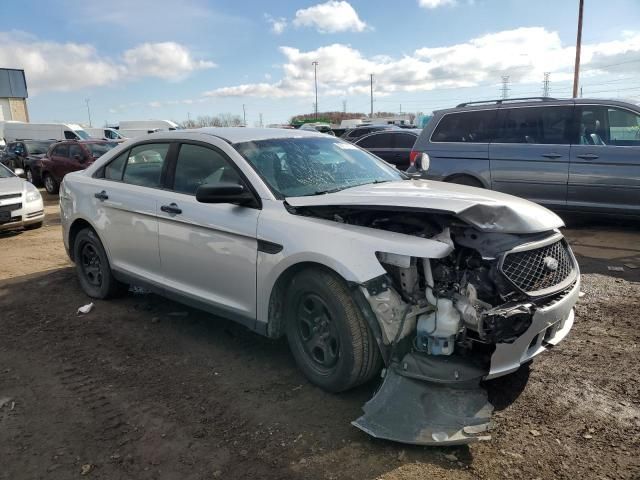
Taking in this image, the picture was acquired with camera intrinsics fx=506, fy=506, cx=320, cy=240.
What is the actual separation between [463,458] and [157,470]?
1.59 metres

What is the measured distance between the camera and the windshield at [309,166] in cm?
371

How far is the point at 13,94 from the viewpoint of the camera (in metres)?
66.6

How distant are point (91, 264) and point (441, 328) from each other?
403cm

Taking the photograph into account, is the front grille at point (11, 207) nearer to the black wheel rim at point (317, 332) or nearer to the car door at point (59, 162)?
the car door at point (59, 162)

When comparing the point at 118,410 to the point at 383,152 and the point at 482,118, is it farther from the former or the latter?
the point at 383,152

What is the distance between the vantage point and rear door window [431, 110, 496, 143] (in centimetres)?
816

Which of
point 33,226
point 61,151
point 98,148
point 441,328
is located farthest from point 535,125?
point 61,151

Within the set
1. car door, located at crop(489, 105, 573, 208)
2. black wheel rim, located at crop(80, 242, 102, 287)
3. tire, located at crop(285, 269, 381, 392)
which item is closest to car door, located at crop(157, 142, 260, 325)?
tire, located at crop(285, 269, 381, 392)

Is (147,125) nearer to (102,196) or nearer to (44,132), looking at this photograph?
(44,132)

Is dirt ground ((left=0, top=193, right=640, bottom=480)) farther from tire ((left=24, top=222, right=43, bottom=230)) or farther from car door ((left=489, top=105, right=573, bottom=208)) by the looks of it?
tire ((left=24, top=222, right=43, bottom=230))

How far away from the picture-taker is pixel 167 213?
4145mm

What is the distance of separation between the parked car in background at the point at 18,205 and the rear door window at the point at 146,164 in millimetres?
5275

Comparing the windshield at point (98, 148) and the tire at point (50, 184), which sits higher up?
the windshield at point (98, 148)

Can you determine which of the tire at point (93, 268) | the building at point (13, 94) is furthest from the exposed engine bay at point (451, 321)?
the building at point (13, 94)
